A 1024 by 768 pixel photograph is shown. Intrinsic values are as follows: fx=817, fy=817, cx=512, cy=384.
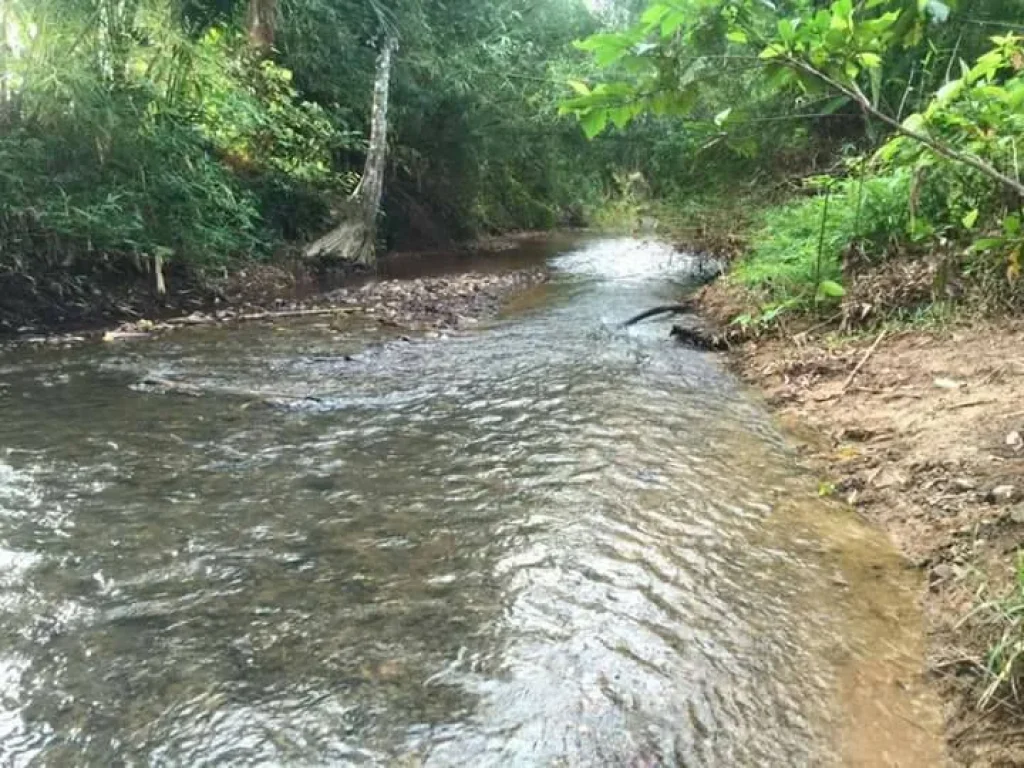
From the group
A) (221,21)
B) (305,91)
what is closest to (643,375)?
(221,21)

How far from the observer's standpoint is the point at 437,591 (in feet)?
10.6

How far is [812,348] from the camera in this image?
22.2 ft

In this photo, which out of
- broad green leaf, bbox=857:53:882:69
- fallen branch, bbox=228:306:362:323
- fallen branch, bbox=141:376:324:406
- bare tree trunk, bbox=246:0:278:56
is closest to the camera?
broad green leaf, bbox=857:53:882:69

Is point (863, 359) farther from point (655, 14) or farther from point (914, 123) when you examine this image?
point (655, 14)

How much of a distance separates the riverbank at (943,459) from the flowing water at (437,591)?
5.6 inches

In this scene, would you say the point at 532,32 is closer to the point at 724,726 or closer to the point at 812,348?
the point at 812,348

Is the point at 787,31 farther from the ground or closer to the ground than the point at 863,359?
farther from the ground

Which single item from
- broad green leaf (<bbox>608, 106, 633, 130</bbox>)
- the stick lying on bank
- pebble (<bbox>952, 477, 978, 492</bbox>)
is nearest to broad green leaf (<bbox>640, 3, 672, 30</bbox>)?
broad green leaf (<bbox>608, 106, 633, 130</bbox>)

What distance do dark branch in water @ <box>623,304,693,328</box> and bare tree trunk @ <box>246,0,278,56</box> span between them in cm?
710

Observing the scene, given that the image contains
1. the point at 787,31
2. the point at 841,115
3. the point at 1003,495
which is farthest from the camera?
the point at 841,115

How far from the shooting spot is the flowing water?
8.05ft

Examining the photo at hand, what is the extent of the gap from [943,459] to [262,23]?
11.4 metres

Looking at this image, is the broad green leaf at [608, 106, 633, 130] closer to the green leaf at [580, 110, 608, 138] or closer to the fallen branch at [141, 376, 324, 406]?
the green leaf at [580, 110, 608, 138]

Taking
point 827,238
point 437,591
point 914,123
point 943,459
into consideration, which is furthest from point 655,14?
point 827,238
